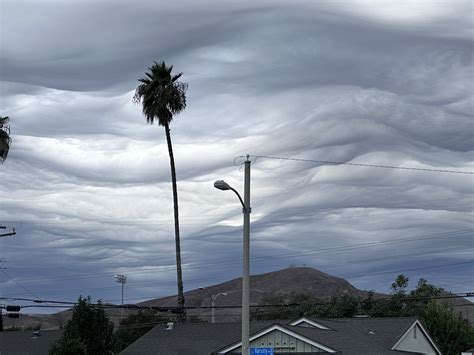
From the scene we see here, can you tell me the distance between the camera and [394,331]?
61.1 meters

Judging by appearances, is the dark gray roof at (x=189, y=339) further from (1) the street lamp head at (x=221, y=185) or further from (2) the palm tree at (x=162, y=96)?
(1) the street lamp head at (x=221, y=185)

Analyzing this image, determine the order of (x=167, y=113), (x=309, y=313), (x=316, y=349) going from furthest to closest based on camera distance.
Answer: (x=309, y=313), (x=167, y=113), (x=316, y=349)

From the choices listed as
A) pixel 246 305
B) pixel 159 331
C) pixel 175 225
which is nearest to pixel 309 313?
pixel 175 225

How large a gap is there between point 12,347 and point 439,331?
41.8 m

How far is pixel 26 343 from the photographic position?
81.1 metres

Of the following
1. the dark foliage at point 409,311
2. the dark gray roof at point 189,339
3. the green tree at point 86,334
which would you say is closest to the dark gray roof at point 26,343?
the dark gray roof at point 189,339

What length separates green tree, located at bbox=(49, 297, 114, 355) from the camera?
56.9 meters

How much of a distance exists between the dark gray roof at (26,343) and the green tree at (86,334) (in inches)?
792

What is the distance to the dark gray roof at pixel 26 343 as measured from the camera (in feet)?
258

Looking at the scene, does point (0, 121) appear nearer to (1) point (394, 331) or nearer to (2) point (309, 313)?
(1) point (394, 331)

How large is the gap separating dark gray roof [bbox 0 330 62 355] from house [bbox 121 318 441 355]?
1631cm

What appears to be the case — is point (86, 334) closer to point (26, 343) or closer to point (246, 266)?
point (26, 343)

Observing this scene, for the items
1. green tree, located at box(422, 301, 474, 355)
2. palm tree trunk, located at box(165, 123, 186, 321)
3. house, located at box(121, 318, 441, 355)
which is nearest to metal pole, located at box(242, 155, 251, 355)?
house, located at box(121, 318, 441, 355)

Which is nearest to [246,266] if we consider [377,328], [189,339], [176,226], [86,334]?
[86,334]
